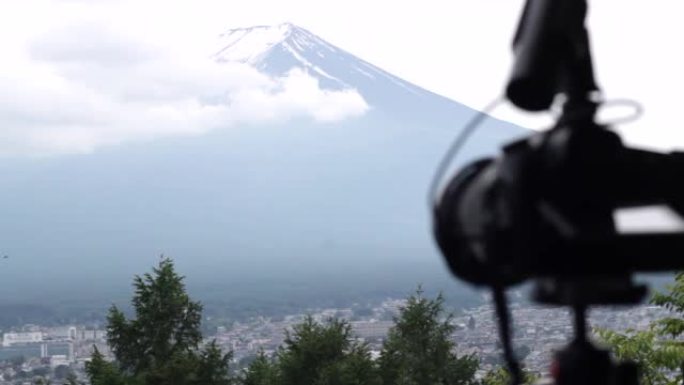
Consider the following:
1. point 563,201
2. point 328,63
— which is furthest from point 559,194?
point 328,63

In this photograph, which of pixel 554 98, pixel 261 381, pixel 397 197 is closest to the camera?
pixel 554 98

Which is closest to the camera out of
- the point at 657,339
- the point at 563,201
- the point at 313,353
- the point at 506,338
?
the point at 563,201

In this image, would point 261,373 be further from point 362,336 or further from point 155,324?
point 362,336

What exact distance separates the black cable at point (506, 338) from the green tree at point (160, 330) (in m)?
20.7

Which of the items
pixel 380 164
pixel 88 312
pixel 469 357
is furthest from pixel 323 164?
pixel 469 357

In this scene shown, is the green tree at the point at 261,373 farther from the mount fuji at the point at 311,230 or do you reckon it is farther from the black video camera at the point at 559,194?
the mount fuji at the point at 311,230

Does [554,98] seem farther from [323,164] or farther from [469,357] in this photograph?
[323,164]

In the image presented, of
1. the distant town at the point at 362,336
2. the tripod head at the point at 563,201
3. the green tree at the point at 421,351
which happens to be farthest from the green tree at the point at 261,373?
the tripod head at the point at 563,201

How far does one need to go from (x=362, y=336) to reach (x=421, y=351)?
4.25m

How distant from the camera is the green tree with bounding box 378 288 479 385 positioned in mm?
25078

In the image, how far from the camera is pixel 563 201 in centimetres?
166

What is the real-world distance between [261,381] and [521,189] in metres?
22.0

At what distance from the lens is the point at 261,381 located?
23.2 metres

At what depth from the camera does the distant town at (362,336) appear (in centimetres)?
433
